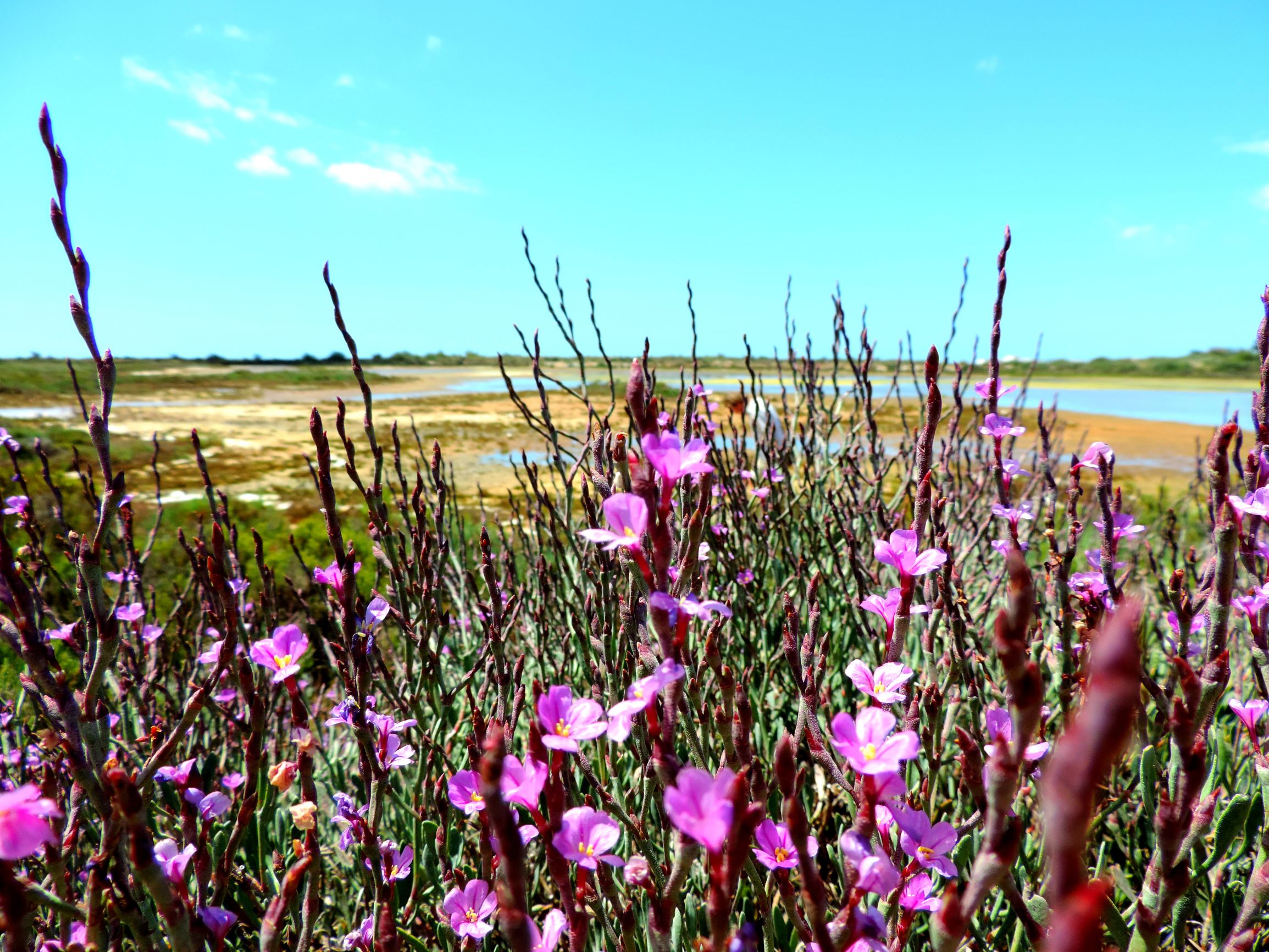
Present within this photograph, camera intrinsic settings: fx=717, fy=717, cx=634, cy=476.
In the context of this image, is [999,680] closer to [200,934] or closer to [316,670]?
[200,934]

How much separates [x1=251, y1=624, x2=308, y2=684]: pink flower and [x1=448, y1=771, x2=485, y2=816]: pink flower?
0.34 metres

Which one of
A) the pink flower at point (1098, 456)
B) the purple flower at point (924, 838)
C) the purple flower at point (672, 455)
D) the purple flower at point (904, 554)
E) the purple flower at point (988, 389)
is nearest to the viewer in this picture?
the purple flower at point (672, 455)

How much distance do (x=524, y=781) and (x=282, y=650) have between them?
602 millimetres

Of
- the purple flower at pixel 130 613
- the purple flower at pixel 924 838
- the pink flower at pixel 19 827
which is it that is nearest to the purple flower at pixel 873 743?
the purple flower at pixel 924 838

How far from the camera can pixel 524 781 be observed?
77 cm

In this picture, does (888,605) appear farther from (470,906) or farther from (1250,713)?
(470,906)

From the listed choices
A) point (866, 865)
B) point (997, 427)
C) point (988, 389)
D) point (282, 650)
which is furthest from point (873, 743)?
point (988, 389)

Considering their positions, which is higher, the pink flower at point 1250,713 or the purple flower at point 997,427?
the purple flower at point 997,427

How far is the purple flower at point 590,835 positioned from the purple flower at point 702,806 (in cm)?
18

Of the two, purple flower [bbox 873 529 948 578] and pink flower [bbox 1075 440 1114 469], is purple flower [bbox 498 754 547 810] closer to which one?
purple flower [bbox 873 529 948 578]

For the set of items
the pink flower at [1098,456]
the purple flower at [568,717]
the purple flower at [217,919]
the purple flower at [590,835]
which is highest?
the pink flower at [1098,456]

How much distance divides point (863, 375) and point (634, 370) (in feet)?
8.13

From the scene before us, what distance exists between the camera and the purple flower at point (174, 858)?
0.97 m

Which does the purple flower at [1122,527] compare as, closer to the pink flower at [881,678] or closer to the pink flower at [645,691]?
the pink flower at [881,678]
